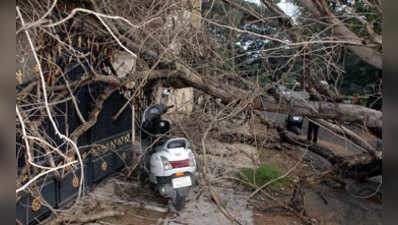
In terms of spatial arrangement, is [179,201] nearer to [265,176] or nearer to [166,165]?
[166,165]

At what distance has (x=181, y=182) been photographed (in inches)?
178

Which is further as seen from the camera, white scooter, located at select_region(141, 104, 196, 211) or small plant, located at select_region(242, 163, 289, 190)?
small plant, located at select_region(242, 163, 289, 190)

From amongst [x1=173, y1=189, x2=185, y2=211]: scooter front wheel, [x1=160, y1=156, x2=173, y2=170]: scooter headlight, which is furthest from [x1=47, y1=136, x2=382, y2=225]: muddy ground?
[x1=160, y1=156, x2=173, y2=170]: scooter headlight

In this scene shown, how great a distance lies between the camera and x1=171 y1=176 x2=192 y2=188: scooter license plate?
14.7 ft

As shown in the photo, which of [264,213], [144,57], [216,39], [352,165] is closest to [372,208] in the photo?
[352,165]

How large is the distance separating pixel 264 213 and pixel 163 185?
1759mm

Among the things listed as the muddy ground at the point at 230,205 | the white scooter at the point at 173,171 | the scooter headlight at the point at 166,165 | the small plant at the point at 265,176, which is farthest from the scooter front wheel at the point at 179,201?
the small plant at the point at 265,176

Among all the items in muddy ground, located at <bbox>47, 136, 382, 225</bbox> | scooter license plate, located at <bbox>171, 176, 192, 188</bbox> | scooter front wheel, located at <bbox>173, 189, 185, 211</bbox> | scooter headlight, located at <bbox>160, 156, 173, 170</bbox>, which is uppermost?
scooter headlight, located at <bbox>160, 156, 173, 170</bbox>

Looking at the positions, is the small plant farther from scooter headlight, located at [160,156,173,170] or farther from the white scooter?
scooter headlight, located at [160,156,173,170]

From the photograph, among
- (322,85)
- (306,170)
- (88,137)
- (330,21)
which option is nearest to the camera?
(330,21)

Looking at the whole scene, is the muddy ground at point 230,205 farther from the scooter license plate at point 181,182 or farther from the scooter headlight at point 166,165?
the scooter headlight at point 166,165

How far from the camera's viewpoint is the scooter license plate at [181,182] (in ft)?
14.7
